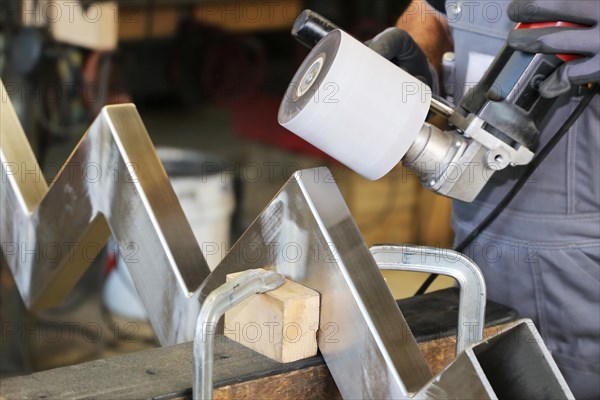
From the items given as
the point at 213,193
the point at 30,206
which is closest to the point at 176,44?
the point at 213,193

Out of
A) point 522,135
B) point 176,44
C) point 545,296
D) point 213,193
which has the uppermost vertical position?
point 522,135

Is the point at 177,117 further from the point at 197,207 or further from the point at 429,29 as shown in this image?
the point at 429,29

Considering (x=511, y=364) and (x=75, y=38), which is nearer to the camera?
(x=511, y=364)

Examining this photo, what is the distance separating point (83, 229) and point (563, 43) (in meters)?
0.46

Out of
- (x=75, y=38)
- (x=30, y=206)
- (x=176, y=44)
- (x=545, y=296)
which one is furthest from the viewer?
(x=176, y=44)

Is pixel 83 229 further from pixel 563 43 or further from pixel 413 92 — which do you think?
pixel 563 43

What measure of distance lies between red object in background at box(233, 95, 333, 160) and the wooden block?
2.33m

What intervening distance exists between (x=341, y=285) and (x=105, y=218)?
11.0 inches

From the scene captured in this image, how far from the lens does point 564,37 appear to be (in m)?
0.68

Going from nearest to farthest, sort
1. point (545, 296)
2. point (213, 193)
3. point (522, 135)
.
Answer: point (522, 135) → point (545, 296) → point (213, 193)

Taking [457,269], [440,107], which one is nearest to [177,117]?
[440,107]

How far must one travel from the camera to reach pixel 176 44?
392cm

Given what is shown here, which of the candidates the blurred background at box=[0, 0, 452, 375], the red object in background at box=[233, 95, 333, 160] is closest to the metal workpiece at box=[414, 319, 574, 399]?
the blurred background at box=[0, 0, 452, 375]

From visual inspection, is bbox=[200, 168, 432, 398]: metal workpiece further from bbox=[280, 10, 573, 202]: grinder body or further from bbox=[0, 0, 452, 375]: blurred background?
bbox=[0, 0, 452, 375]: blurred background
